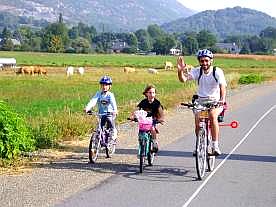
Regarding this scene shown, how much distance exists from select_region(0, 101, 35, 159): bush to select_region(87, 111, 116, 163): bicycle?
Result: 4.11ft

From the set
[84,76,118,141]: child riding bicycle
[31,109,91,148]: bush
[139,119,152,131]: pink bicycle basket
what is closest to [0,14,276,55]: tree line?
[31,109,91,148]: bush

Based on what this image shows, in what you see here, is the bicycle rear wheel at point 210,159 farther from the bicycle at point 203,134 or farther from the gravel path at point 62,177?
the gravel path at point 62,177

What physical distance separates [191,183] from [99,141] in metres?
2.48

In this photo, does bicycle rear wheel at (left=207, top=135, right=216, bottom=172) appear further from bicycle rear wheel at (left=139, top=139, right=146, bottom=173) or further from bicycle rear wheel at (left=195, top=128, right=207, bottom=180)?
bicycle rear wheel at (left=139, top=139, right=146, bottom=173)

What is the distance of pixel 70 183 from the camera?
9.04 metres

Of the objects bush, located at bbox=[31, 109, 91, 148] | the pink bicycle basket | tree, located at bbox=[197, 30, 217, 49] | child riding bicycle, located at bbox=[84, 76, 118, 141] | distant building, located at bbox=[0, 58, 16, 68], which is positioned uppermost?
tree, located at bbox=[197, 30, 217, 49]

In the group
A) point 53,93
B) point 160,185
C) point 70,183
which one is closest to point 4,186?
point 70,183

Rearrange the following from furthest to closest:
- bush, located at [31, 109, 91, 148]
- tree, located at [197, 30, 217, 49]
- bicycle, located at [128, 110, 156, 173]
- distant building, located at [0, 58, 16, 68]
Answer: tree, located at [197, 30, 217, 49], distant building, located at [0, 58, 16, 68], bush, located at [31, 109, 91, 148], bicycle, located at [128, 110, 156, 173]

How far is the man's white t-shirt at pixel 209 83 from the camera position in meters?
9.80

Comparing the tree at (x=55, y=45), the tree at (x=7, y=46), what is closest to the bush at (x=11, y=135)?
the tree at (x=55, y=45)

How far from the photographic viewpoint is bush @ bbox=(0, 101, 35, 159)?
10.6m

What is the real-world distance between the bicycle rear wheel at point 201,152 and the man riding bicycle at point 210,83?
152 mm

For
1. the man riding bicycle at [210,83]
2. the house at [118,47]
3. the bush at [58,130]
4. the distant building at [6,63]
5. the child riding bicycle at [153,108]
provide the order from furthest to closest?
1. the house at [118,47]
2. the distant building at [6,63]
3. the bush at [58,130]
4. the child riding bicycle at [153,108]
5. the man riding bicycle at [210,83]

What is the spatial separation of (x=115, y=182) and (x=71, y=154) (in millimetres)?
3078
